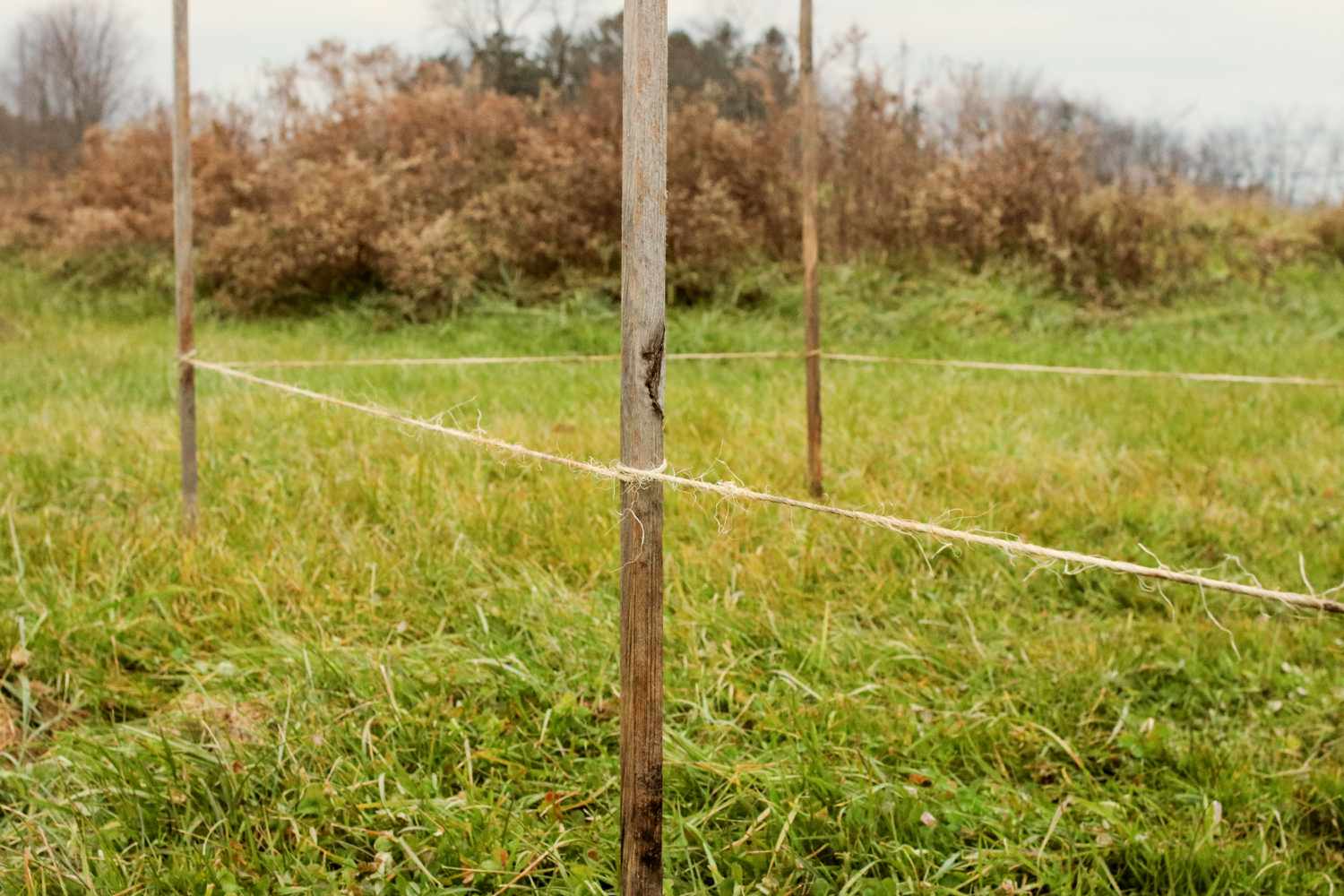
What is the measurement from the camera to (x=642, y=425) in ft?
4.39

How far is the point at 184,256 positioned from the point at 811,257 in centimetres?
206

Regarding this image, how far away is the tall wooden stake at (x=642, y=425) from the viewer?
50.6 inches

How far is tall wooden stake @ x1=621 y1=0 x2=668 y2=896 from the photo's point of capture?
1.29m

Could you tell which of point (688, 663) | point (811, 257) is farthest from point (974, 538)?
point (811, 257)

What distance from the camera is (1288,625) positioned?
2.72 metres

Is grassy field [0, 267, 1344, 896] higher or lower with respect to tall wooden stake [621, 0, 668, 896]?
lower

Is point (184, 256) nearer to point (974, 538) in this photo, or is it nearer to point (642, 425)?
point (642, 425)

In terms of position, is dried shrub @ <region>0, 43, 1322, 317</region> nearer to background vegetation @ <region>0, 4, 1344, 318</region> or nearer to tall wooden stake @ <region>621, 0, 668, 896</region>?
background vegetation @ <region>0, 4, 1344, 318</region>

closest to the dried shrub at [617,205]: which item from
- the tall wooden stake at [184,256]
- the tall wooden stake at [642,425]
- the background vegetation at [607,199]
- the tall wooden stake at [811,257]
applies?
the background vegetation at [607,199]

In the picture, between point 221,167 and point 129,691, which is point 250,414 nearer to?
point 129,691

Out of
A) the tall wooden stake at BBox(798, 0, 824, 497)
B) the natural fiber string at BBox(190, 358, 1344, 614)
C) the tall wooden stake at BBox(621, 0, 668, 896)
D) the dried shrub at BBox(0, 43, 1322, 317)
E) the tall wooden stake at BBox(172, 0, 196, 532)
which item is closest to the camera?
the natural fiber string at BBox(190, 358, 1344, 614)

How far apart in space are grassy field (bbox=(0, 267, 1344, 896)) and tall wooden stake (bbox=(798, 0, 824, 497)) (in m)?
0.19

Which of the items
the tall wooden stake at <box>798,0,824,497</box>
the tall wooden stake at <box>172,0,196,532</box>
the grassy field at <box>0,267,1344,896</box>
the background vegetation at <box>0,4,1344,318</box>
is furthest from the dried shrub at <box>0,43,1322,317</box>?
the tall wooden stake at <box>172,0,196,532</box>

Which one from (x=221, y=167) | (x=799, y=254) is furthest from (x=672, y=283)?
(x=221, y=167)
